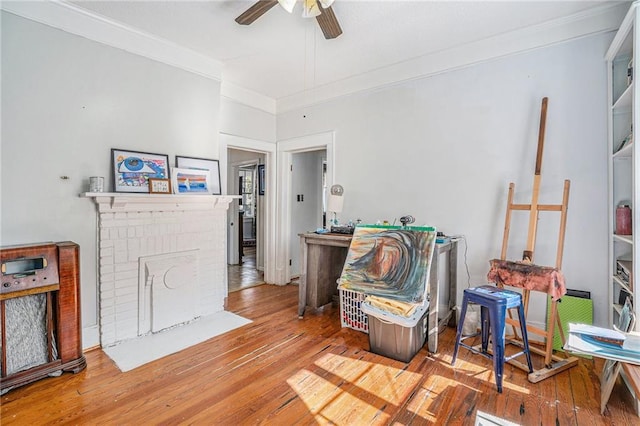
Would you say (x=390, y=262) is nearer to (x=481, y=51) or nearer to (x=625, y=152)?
(x=625, y=152)

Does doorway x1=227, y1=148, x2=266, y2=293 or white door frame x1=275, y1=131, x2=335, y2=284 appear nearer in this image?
white door frame x1=275, y1=131, x2=335, y2=284

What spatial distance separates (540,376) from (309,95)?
3.84 metres

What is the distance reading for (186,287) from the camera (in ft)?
10.3

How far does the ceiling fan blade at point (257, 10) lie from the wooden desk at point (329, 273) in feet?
6.54

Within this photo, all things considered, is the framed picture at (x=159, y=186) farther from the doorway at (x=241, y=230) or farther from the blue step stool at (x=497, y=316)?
the blue step stool at (x=497, y=316)

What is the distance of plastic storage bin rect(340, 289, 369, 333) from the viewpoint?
293 centimetres

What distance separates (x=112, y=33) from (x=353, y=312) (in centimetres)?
335

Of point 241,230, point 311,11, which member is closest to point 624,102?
point 311,11

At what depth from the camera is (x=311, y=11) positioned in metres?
2.01

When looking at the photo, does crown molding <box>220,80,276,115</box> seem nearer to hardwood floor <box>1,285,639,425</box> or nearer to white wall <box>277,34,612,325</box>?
white wall <box>277,34,612,325</box>

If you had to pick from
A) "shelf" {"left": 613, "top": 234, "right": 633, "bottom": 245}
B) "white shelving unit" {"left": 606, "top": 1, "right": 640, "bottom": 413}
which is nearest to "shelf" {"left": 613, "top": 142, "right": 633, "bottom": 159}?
"white shelving unit" {"left": 606, "top": 1, "right": 640, "bottom": 413}

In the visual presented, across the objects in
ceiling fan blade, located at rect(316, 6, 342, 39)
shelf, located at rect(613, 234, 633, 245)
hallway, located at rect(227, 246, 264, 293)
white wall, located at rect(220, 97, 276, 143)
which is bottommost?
hallway, located at rect(227, 246, 264, 293)

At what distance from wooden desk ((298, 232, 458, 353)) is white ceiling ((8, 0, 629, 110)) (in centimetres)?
192

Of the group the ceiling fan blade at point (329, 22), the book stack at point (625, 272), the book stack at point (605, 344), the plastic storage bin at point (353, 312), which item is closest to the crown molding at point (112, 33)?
the ceiling fan blade at point (329, 22)
